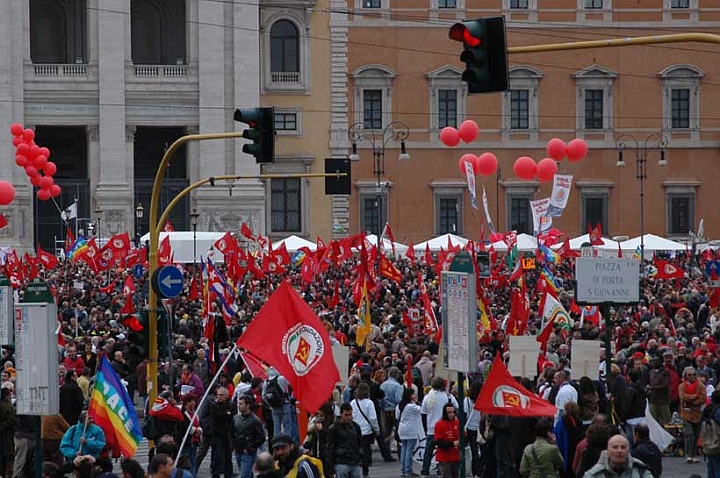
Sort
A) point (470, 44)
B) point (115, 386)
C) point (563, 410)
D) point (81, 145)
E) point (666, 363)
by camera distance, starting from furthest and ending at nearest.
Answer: point (81, 145), point (666, 363), point (563, 410), point (115, 386), point (470, 44)

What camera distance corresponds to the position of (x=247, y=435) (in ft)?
59.6

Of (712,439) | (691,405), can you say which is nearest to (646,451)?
(712,439)

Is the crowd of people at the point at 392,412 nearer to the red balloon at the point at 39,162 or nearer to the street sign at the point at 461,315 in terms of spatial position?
the street sign at the point at 461,315

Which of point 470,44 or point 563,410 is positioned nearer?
point 470,44

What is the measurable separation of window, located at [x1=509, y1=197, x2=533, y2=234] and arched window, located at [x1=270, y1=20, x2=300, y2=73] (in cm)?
937

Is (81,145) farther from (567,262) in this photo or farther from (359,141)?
A: (567,262)

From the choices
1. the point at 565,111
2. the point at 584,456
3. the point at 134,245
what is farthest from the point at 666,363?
the point at 565,111

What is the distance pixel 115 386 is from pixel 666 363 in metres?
9.04

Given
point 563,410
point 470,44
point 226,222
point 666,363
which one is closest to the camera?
point 470,44

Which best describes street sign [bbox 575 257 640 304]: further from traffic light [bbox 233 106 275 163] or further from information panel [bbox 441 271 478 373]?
traffic light [bbox 233 106 275 163]

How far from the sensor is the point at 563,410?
17.2 metres

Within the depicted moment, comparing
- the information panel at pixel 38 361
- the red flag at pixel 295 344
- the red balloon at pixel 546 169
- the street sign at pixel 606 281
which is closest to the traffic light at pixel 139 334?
the red flag at pixel 295 344

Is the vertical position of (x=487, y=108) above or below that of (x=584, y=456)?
above

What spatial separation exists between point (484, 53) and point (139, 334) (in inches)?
290
